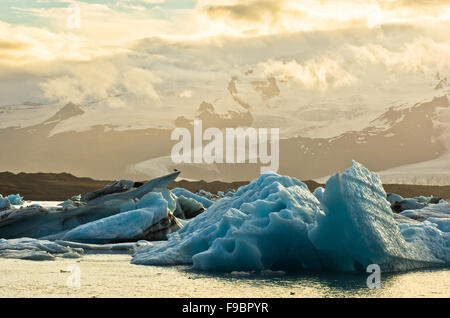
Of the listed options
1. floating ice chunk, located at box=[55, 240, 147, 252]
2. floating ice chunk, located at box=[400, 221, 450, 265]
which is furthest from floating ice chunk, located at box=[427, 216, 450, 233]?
floating ice chunk, located at box=[55, 240, 147, 252]

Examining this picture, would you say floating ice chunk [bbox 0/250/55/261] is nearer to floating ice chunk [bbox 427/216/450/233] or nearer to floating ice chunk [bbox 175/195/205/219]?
floating ice chunk [bbox 427/216/450/233]

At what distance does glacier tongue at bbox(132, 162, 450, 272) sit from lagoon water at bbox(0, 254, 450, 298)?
1.55ft

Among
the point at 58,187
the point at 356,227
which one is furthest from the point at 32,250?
the point at 58,187

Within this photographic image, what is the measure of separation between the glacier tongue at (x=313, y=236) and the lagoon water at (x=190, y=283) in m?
0.47

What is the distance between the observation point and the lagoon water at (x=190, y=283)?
38.4 feet

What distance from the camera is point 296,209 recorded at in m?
14.8

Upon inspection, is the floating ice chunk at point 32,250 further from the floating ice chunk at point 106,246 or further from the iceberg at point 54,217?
the iceberg at point 54,217

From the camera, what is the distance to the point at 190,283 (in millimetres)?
12828

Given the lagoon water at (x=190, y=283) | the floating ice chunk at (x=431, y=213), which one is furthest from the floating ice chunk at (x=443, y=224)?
the lagoon water at (x=190, y=283)

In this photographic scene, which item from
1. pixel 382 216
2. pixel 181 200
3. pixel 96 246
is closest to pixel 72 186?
pixel 181 200
